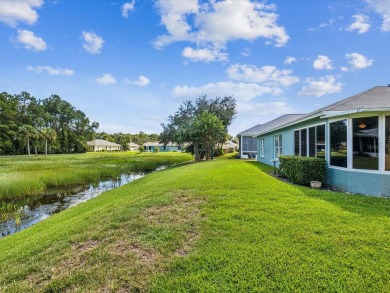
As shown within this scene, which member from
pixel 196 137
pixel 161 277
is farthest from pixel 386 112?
pixel 196 137

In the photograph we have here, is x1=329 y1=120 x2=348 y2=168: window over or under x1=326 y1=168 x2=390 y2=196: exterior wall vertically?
over

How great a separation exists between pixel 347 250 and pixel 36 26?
1808cm

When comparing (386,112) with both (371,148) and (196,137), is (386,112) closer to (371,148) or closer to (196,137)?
(371,148)

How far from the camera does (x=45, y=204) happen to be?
11.9 metres

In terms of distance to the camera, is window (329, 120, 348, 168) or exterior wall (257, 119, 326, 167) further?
exterior wall (257, 119, 326, 167)

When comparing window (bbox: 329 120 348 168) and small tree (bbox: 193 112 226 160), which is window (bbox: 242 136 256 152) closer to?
small tree (bbox: 193 112 226 160)

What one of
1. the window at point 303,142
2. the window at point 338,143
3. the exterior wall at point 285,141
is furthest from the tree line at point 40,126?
the window at point 338,143

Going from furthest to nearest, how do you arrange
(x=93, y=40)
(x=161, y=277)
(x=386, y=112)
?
(x=93, y=40)
(x=386, y=112)
(x=161, y=277)

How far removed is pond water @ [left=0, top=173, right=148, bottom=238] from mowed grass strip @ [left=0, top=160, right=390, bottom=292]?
3.19 meters

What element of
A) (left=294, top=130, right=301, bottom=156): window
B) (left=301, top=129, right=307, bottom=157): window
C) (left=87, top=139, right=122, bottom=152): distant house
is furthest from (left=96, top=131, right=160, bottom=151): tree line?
(left=301, top=129, right=307, bottom=157): window

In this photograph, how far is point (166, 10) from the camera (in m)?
12.4

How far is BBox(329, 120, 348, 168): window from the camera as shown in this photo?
8133 mm

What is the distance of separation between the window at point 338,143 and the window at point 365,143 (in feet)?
1.26

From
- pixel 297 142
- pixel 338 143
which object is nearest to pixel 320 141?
pixel 338 143
